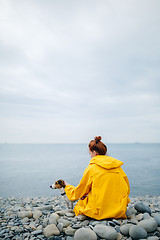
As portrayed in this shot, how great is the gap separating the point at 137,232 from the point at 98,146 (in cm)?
201

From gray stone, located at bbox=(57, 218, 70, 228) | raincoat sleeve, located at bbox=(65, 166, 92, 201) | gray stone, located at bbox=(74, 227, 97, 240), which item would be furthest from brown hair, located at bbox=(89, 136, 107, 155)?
gray stone, located at bbox=(57, 218, 70, 228)

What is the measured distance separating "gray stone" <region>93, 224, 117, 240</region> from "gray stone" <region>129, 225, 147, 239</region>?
36 cm

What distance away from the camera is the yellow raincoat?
414cm

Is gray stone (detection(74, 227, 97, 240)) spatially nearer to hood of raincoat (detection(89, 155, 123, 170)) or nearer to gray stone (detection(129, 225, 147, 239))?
gray stone (detection(129, 225, 147, 239))

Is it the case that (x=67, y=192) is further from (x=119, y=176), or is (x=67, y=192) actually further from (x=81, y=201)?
(x=119, y=176)

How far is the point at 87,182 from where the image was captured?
433 centimetres

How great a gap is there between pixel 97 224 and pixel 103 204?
1.48 feet

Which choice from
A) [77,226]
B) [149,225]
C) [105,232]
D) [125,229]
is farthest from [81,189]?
[149,225]

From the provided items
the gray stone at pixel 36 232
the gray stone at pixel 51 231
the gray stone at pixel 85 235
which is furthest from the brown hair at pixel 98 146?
the gray stone at pixel 36 232

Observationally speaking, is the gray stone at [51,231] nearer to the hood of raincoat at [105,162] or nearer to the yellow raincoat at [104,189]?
the yellow raincoat at [104,189]

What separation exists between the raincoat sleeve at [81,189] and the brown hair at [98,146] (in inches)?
22.1

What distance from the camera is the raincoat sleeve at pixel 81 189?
14.1ft

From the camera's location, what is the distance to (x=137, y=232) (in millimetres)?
3689

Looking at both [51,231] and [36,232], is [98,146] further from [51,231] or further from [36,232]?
[36,232]
